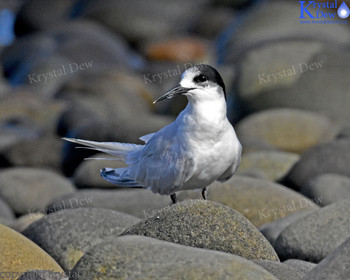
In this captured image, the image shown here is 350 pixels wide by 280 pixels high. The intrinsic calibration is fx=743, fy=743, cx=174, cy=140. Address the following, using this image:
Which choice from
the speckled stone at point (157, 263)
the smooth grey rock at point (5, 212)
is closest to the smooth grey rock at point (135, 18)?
the smooth grey rock at point (5, 212)

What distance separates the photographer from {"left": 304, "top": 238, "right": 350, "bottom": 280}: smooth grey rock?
3630mm

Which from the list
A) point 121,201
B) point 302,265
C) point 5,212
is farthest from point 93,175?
point 302,265

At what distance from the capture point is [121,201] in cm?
714

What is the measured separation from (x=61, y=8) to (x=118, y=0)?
3.47 meters

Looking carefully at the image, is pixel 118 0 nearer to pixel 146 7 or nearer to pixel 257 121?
pixel 146 7

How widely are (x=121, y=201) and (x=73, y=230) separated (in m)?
1.55

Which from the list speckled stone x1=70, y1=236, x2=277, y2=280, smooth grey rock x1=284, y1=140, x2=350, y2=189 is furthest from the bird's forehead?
smooth grey rock x1=284, y1=140, x2=350, y2=189

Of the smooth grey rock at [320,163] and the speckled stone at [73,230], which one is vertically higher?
the speckled stone at [73,230]

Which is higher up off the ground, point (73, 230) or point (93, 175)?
point (73, 230)

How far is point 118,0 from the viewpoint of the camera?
21828 millimetres

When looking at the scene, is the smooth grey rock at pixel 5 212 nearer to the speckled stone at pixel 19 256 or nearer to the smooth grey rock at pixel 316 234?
the speckled stone at pixel 19 256

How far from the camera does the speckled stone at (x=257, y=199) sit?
6.66 m

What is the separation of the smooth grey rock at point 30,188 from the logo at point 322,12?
982 cm

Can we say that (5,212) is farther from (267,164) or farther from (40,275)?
(40,275)
